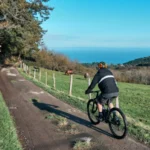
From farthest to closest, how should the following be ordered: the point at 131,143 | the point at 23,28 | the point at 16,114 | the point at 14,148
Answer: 1. the point at 23,28
2. the point at 16,114
3. the point at 131,143
4. the point at 14,148

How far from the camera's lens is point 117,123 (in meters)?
7.14

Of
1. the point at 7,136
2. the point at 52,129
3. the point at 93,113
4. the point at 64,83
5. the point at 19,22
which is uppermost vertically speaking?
the point at 19,22

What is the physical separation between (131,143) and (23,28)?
26215mm

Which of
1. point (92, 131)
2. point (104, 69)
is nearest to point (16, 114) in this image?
point (92, 131)

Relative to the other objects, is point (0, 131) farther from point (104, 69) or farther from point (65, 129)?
point (104, 69)

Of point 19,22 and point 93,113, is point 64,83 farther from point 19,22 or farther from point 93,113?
point 93,113

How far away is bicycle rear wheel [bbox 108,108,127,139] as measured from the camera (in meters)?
6.86

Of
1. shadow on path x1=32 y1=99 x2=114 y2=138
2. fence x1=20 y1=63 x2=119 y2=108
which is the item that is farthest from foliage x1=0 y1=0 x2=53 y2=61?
shadow on path x1=32 y1=99 x2=114 y2=138

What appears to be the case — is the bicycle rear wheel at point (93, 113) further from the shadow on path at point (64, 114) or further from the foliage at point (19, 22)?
the foliage at point (19, 22)

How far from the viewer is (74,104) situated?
11.8 meters

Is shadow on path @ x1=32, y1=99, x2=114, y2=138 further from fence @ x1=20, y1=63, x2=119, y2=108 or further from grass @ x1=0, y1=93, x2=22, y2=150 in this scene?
fence @ x1=20, y1=63, x2=119, y2=108

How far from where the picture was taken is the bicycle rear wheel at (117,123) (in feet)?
22.5

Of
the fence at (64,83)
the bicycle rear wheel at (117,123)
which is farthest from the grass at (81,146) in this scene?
the fence at (64,83)

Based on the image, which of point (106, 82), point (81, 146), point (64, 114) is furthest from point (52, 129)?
point (106, 82)
